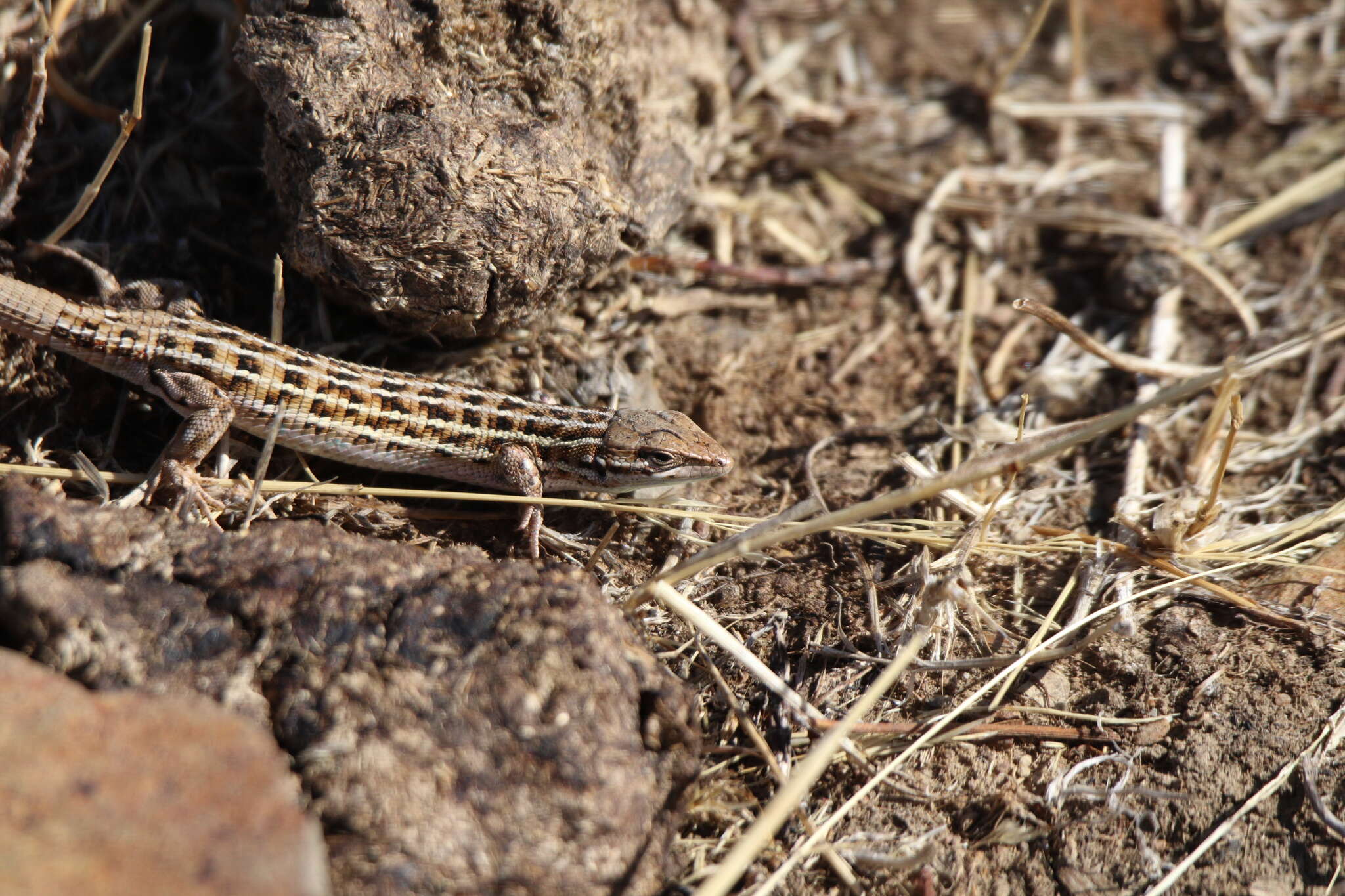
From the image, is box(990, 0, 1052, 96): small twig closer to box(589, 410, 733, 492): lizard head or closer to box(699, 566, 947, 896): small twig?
box(589, 410, 733, 492): lizard head

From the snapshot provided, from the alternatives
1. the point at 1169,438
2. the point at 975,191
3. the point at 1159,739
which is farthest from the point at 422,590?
the point at 975,191

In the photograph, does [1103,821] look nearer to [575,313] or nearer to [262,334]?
[575,313]

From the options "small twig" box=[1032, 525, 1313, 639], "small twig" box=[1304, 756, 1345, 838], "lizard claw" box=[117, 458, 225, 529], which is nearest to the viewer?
"small twig" box=[1304, 756, 1345, 838]

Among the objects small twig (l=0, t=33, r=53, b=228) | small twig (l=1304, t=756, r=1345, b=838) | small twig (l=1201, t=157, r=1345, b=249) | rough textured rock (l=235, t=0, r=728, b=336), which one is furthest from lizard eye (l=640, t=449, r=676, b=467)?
small twig (l=1201, t=157, r=1345, b=249)

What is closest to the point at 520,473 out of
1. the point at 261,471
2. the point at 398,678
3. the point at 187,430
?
the point at 261,471

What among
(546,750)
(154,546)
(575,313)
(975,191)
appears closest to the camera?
(546,750)

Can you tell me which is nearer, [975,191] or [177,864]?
[177,864]
